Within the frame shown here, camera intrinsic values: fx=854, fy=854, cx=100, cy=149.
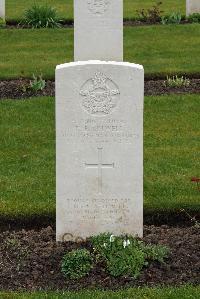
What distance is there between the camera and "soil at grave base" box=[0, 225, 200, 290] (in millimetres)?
6090

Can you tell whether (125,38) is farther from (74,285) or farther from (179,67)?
(74,285)

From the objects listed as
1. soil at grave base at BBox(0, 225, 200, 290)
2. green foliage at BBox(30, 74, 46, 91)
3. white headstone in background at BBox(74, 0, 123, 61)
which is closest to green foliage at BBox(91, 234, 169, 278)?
soil at grave base at BBox(0, 225, 200, 290)

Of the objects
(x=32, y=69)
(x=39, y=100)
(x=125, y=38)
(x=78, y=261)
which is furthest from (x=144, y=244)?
(x=125, y=38)

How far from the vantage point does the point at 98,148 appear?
654 centimetres

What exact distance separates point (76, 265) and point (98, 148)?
94 cm

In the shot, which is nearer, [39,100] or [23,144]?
[23,144]

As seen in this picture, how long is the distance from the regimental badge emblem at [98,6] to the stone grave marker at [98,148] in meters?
5.80

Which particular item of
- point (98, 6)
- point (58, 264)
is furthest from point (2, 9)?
point (58, 264)

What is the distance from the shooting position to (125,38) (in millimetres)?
15859

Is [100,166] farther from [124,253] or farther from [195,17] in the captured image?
[195,17]

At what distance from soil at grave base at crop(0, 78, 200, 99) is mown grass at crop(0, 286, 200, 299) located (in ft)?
21.1

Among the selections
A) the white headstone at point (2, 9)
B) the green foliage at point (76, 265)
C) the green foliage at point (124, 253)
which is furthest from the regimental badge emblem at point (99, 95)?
the white headstone at point (2, 9)

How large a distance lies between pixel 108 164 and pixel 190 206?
129cm

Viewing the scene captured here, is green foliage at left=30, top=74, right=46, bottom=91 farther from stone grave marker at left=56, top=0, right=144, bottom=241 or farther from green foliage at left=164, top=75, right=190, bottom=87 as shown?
stone grave marker at left=56, top=0, right=144, bottom=241
